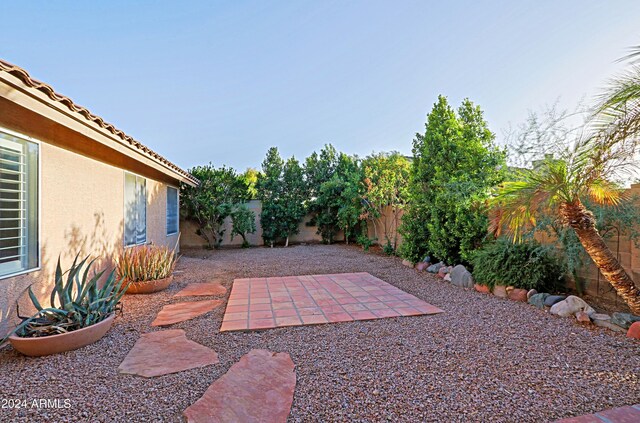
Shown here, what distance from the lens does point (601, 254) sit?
12.3 ft

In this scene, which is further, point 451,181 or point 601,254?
point 451,181

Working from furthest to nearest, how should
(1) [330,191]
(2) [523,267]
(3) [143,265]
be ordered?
(1) [330,191]
(3) [143,265]
(2) [523,267]

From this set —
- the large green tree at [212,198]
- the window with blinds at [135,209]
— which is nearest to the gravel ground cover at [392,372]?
the window with blinds at [135,209]

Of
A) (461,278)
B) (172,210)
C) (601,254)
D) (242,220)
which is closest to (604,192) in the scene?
(601,254)

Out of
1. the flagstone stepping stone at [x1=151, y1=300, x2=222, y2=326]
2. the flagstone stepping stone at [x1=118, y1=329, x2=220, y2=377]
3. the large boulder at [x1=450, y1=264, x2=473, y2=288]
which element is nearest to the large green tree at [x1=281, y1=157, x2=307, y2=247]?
the large boulder at [x1=450, y1=264, x2=473, y2=288]

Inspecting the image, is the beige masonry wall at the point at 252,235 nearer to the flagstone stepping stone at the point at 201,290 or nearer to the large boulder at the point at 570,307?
the flagstone stepping stone at the point at 201,290

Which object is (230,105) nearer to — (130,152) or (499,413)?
(130,152)

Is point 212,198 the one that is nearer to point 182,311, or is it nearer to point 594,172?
point 182,311

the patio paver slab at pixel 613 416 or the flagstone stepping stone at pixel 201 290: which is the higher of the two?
the patio paver slab at pixel 613 416

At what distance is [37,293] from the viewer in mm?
3734

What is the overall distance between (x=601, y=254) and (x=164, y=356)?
5.07 meters

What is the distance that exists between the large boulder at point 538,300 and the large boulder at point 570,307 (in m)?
0.24

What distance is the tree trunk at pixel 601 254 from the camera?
3.72 m

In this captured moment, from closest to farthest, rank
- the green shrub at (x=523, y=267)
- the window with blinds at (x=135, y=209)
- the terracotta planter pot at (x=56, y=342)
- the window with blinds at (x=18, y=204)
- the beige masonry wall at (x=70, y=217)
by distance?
the terracotta planter pot at (x=56, y=342), the window with blinds at (x=18, y=204), the beige masonry wall at (x=70, y=217), the green shrub at (x=523, y=267), the window with blinds at (x=135, y=209)
